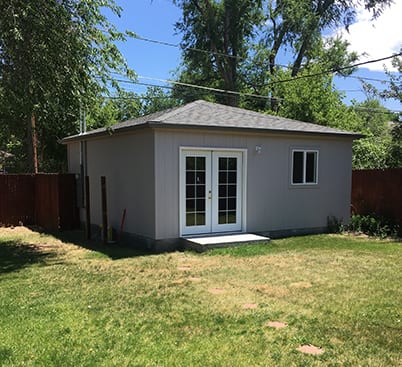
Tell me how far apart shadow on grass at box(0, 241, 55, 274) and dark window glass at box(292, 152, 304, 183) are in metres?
6.35

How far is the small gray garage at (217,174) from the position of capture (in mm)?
9172

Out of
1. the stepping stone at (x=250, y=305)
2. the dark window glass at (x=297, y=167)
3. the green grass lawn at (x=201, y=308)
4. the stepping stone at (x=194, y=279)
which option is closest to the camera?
the green grass lawn at (x=201, y=308)

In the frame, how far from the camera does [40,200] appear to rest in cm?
1410

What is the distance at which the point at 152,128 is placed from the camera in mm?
8781

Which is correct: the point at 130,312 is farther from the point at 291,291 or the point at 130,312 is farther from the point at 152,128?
the point at 152,128

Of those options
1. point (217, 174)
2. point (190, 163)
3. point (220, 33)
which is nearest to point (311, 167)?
point (217, 174)

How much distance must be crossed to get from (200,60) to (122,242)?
19.2 meters

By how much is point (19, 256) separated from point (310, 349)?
6.92 metres

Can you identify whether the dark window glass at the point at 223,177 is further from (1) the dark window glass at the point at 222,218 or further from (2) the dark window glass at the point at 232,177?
(1) the dark window glass at the point at 222,218

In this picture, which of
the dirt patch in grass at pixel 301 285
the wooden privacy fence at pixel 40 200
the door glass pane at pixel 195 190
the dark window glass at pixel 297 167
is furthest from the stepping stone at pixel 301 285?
the wooden privacy fence at pixel 40 200

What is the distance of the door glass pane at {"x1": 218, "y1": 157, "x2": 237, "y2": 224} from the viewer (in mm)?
10000

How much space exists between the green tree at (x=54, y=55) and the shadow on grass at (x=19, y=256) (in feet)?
9.64

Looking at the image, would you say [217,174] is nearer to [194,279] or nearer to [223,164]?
[223,164]

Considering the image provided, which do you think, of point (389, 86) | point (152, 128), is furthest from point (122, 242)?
point (389, 86)
